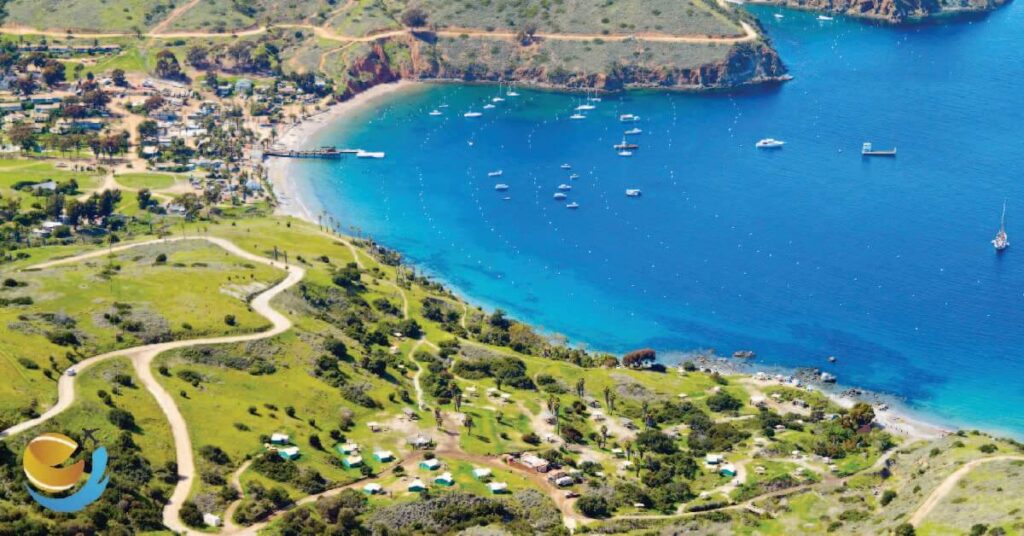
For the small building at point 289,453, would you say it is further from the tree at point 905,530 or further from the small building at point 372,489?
the tree at point 905,530

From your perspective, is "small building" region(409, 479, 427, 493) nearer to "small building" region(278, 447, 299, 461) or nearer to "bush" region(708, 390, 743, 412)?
"small building" region(278, 447, 299, 461)

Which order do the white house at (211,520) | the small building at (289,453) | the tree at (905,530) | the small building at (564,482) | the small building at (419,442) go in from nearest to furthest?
the white house at (211,520)
the tree at (905,530)
the small building at (289,453)
the small building at (564,482)
the small building at (419,442)

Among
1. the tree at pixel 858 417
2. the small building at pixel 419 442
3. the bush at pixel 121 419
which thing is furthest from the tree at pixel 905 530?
the bush at pixel 121 419

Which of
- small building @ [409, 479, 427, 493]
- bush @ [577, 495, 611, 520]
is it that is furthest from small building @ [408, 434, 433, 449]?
bush @ [577, 495, 611, 520]

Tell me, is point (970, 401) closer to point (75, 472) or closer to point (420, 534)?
point (420, 534)

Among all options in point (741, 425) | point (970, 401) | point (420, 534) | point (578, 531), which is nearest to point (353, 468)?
point (420, 534)

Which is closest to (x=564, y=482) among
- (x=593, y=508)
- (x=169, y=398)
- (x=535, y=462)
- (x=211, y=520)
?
(x=535, y=462)

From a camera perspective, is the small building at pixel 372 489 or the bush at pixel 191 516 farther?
the small building at pixel 372 489

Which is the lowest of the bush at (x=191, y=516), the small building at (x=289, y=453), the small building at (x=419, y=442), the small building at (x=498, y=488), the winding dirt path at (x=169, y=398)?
the small building at (x=498, y=488)
